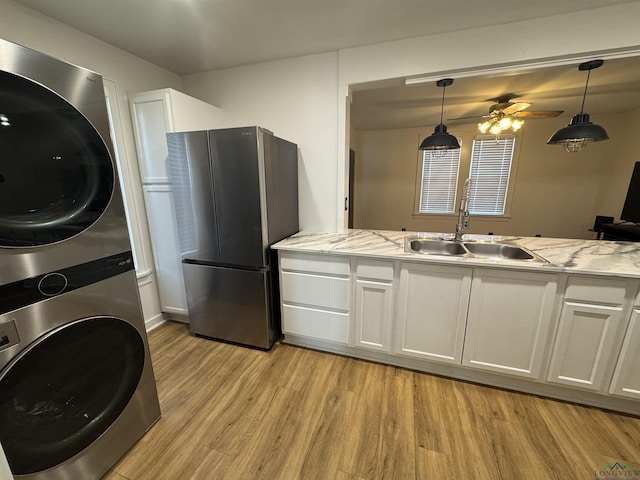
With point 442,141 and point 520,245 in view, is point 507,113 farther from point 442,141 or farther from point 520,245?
point 520,245

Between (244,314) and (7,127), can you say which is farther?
(244,314)

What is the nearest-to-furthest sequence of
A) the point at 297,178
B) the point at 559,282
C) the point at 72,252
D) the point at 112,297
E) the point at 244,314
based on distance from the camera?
the point at 72,252
the point at 112,297
the point at 559,282
the point at 244,314
the point at 297,178

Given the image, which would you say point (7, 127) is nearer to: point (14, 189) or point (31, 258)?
point (14, 189)

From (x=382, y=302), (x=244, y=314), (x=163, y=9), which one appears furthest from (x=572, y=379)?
(x=163, y=9)

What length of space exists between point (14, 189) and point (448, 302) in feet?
7.05

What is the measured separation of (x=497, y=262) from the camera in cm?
155

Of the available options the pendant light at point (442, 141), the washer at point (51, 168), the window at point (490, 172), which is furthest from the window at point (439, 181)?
the washer at point (51, 168)

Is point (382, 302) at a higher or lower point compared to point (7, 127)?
lower

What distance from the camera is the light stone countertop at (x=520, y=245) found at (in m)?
1.45

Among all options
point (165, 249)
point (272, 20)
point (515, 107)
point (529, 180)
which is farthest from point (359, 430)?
point (529, 180)

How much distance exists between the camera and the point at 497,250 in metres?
2.01

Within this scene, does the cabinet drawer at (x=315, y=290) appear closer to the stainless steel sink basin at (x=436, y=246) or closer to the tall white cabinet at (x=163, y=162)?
the stainless steel sink basin at (x=436, y=246)

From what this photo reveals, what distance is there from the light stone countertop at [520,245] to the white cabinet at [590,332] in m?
0.09

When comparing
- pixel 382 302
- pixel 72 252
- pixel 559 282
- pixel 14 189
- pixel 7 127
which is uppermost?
pixel 7 127
